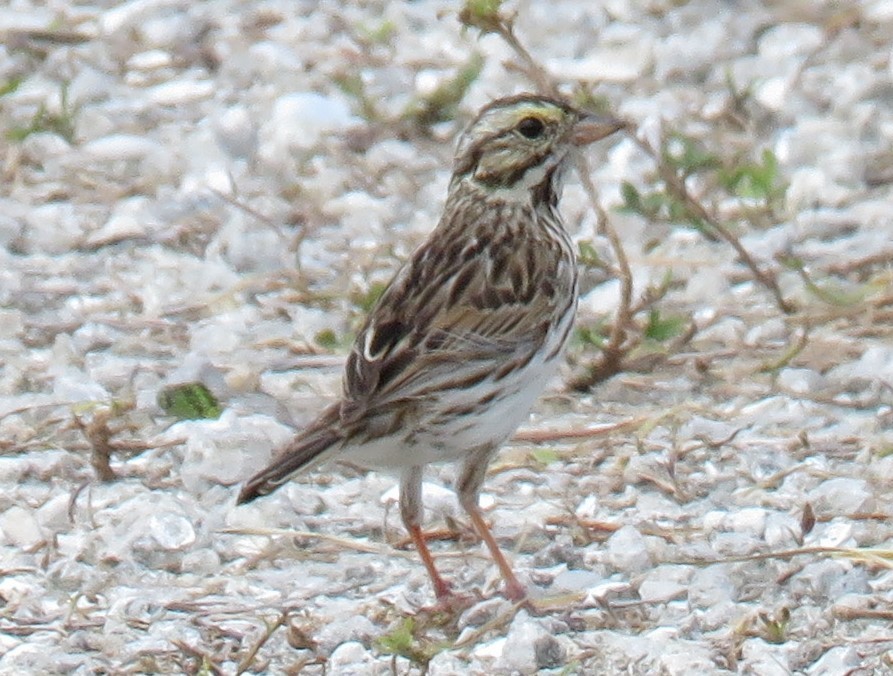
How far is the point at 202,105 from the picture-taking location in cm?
911

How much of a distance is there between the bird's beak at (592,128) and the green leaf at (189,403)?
4.10 feet

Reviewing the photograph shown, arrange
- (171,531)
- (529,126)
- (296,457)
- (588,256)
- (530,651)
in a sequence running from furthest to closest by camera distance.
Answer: (588,256) → (529,126) → (171,531) → (296,457) → (530,651)

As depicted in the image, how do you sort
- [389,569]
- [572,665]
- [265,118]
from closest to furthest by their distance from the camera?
[572,665], [389,569], [265,118]

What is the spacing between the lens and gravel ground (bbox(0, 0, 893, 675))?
5074 millimetres

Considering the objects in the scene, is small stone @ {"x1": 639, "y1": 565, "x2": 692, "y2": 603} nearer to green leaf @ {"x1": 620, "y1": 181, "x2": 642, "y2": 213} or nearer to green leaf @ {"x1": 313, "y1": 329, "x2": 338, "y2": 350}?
green leaf @ {"x1": 313, "y1": 329, "x2": 338, "y2": 350}

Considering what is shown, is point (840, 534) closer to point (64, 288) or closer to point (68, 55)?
point (64, 288)

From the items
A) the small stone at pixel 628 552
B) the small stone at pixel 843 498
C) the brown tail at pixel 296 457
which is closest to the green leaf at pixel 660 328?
the small stone at pixel 843 498

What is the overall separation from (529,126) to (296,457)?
49.5 inches

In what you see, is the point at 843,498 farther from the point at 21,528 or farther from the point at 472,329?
the point at 21,528

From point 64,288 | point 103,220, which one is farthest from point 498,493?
point 103,220

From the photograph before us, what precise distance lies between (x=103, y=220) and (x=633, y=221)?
6.17 ft

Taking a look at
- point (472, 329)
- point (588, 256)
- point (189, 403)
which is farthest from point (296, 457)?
point (588, 256)

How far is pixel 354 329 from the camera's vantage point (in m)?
6.99

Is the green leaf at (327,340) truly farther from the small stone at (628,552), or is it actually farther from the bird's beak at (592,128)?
the small stone at (628,552)
